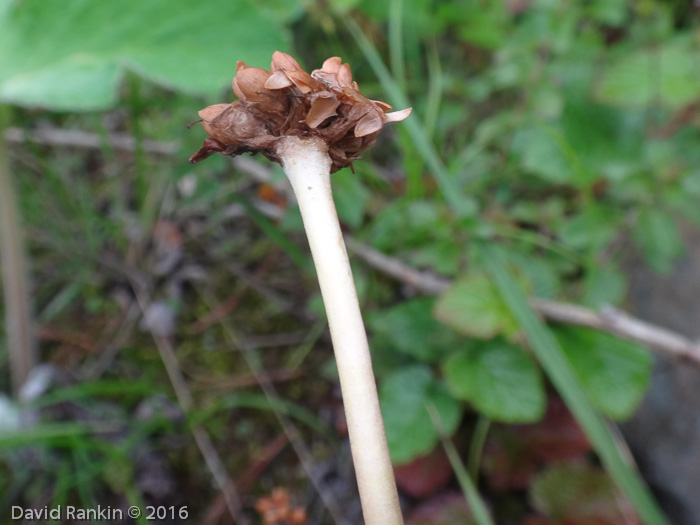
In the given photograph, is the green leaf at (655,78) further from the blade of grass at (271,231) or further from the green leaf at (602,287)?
the blade of grass at (271,231)

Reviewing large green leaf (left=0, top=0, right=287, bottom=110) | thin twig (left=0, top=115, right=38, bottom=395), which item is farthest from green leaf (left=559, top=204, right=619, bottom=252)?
thin twig (left=0, top=115, right=38, bottom=395)

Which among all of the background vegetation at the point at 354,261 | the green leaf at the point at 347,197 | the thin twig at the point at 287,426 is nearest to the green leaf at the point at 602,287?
the background vegetation at the point at 354,261

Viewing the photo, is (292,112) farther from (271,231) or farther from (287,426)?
(287,426)

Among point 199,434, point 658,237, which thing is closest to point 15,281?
point 199,434

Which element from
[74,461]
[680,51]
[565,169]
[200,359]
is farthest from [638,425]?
[74,461]

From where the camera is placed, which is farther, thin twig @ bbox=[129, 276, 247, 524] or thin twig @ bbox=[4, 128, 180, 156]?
thin twig @ bbox=[4, 128, 180, 156]

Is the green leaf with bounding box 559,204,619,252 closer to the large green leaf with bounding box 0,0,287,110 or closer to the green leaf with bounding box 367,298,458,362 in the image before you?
the green leaf with bounding box 367,298,458,362
